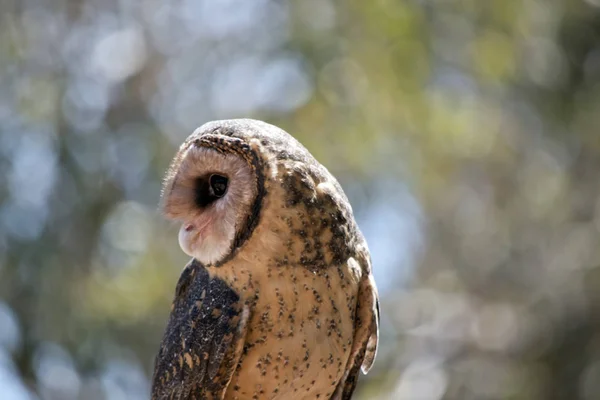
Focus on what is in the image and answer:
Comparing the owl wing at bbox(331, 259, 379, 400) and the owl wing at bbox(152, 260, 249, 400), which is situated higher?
the owl wing at bbox(331, 259, 379, 400)

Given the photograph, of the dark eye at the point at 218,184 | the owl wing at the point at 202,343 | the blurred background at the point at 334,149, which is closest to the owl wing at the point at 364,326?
the owl wing at the point at 202,343

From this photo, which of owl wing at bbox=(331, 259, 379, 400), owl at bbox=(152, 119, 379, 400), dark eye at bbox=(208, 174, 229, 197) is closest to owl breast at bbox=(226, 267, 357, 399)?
owl at bbox=(152, 119, 379, 400)

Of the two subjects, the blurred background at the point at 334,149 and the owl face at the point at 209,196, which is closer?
the owl face at the point at 209,196

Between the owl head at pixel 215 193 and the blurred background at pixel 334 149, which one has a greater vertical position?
the blurred background at pixel 334 149

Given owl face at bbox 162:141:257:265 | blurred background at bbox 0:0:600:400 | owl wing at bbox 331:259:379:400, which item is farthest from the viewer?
blurred background at bbox 0:0:600:400

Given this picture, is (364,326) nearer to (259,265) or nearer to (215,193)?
(259,265)

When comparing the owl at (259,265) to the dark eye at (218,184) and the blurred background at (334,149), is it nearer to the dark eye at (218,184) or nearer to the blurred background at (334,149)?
the dark eye at (218,184)

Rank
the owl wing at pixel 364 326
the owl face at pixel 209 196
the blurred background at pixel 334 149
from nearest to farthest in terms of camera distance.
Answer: the owl face at pixel 209 196
the owl wing at pixel 364 326
the blurred background at pixel 334 149

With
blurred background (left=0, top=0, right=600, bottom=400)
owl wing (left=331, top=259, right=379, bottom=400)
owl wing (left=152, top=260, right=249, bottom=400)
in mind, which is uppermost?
blurred background (left=0, top=0, right=600, bottom=400)

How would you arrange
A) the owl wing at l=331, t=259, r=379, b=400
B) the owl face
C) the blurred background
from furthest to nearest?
the blurred background, the owl wing at l=331, t=259, r=379, b=400, the owl face

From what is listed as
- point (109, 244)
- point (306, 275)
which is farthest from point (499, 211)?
point (306, 275)

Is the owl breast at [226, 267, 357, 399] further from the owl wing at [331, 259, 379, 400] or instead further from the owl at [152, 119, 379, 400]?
the owl wing at [331, 259, 379, 400]

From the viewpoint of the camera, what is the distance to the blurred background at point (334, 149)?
376 inches

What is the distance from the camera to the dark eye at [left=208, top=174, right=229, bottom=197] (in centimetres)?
263
